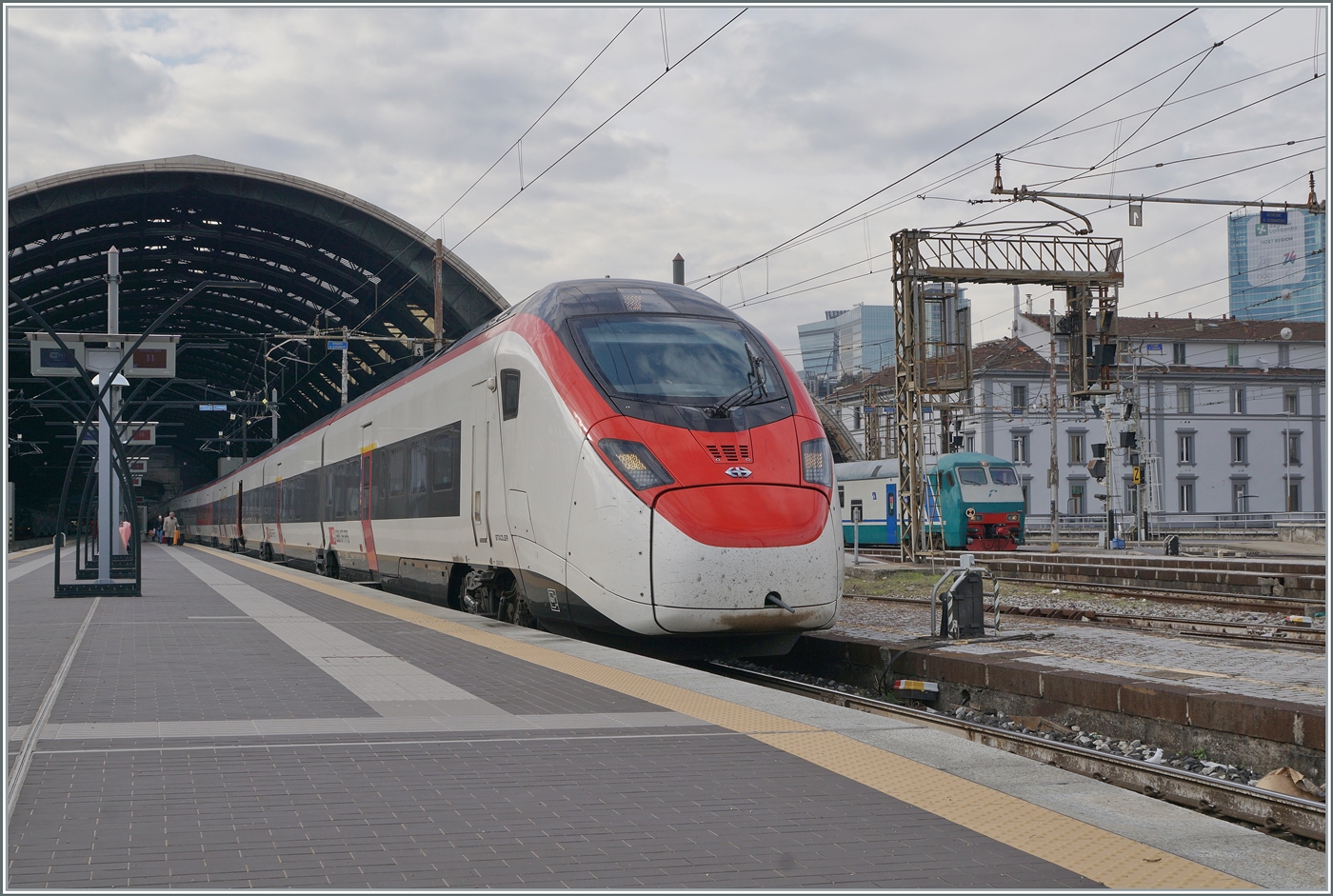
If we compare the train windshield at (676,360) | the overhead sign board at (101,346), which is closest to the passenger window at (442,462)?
the train windshield at (676,360)

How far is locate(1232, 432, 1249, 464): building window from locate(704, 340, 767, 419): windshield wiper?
65.2 metres

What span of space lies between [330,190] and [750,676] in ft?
103

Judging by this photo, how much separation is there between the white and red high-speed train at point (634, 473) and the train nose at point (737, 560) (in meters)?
0.01

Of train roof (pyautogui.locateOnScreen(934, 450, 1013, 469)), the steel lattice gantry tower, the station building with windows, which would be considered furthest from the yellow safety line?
the station building with windows

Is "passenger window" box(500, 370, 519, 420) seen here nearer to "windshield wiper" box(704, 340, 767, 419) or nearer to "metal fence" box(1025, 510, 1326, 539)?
"windshield wiper" box(704, 340, 767, 419)

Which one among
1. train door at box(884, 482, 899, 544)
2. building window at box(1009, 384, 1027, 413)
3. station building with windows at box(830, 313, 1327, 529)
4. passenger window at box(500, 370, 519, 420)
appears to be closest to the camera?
passenger window at box(500, 370, 519, 420)

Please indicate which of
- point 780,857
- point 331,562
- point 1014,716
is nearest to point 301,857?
point 780,857

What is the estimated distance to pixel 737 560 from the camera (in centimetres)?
985

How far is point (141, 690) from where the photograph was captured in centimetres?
810

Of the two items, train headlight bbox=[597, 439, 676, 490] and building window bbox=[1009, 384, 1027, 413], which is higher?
building window bbox=[1009, 384, 1027, 413]

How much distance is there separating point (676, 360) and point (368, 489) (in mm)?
9906

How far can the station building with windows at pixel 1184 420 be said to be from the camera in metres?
65.4

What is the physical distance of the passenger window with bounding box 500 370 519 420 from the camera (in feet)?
39.8

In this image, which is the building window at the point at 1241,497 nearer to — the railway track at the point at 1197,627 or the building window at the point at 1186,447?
the building window at the point at 1186,447
